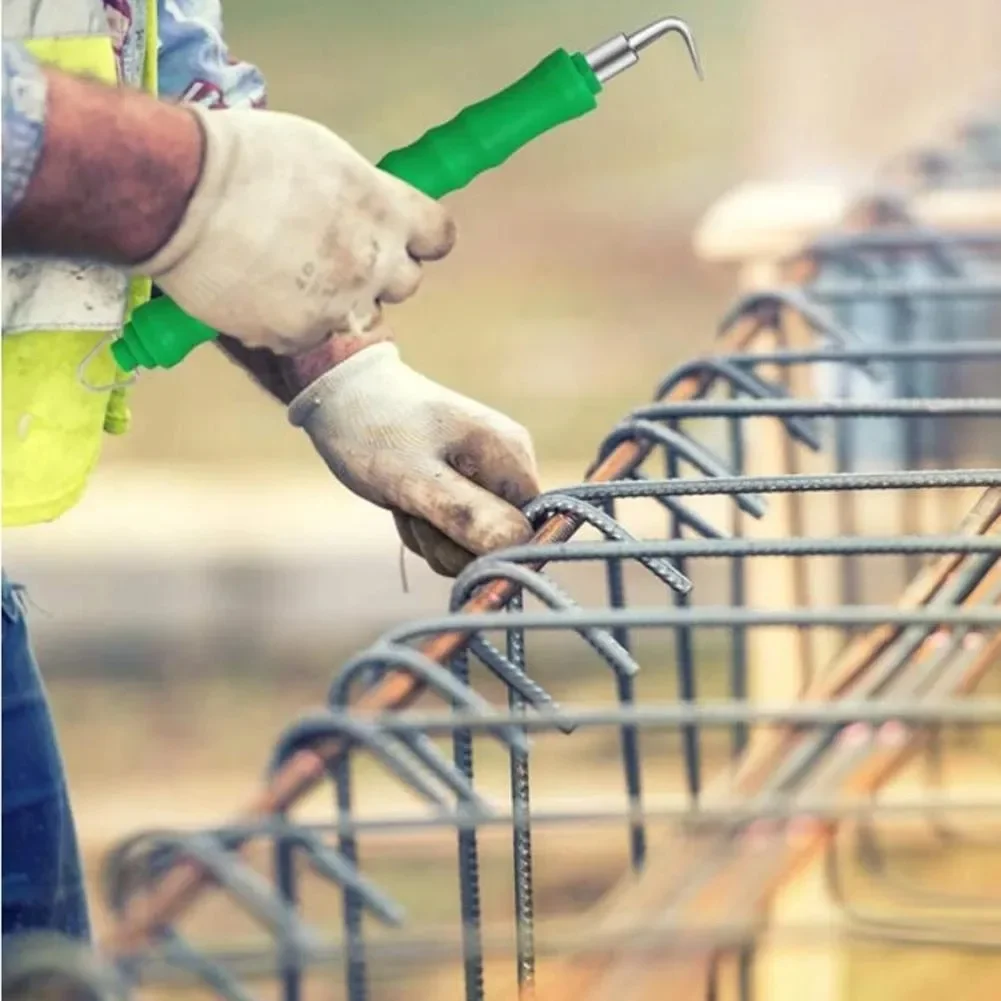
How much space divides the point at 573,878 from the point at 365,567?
792mm

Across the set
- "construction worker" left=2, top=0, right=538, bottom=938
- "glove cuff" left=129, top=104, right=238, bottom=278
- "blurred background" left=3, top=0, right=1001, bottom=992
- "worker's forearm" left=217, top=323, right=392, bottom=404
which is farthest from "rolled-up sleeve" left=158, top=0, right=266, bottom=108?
"blurred background" left=3, top=0, right=1001, bottom=992

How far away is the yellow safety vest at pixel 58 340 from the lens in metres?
0.97

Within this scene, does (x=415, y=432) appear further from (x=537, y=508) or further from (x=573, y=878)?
(x=573, y=878)

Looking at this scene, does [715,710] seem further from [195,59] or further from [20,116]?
[195,59]

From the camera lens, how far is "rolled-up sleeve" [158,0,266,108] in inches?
45.4

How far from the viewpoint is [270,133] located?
0.93 metres

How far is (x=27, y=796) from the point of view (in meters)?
1.12

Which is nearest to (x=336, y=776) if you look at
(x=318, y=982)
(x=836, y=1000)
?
(x=836, y=1000)

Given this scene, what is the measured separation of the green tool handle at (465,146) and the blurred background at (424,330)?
6.92 feet

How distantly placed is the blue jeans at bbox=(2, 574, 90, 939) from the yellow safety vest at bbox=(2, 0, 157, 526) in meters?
0.10

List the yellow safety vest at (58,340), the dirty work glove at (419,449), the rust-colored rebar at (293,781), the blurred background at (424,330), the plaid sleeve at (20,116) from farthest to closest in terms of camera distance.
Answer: the blurred background at (424,330) < the dirty work glove at (419,449) < the yellow safety vest at (58,340) < the plaid sleeve at (20,116) < the rust-colored rebar at (293,781)

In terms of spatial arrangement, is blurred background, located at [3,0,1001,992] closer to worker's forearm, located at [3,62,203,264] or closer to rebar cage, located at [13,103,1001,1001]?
rebar cage, located at [13,103,1001,1001]

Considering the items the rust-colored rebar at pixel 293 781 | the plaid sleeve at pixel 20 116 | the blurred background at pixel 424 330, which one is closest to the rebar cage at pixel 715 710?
the rust-colored rebar at pixel 293 781

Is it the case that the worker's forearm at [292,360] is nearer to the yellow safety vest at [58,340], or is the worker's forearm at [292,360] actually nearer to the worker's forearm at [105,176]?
the yellow safety vest at [58,340]
